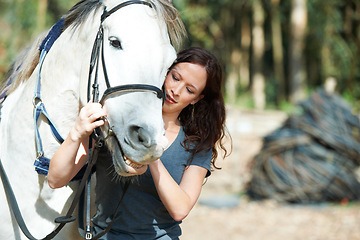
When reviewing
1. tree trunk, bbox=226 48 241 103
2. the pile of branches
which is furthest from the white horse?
tree trunk, bbox=226 48 241 103

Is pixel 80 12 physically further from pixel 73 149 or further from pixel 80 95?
pixel 73 149

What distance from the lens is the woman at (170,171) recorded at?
1.64m

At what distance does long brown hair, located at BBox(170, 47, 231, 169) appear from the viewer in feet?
6.27

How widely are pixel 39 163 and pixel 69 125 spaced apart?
8.2 inches

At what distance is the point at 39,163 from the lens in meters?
1.72

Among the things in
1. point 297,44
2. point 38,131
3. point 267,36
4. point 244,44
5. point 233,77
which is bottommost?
point 233,77

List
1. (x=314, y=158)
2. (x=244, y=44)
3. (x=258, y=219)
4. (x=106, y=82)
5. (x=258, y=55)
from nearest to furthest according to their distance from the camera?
(x=106, y=82) → (x=258, y=219) → (x=314, y=158) → (x=258, y=55) → (x=244, y=44)

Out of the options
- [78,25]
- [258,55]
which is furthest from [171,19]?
[258,55]

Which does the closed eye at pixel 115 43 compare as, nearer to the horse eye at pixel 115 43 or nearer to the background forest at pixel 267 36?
the horse eye at pixel 115 43

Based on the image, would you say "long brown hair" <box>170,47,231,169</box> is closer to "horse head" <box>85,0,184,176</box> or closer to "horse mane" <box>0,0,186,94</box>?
"horse mane" <box>0,0,186,94</box>

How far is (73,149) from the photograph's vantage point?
156cm

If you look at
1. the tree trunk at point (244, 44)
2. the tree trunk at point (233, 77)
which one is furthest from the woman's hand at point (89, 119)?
the tree trunk at point (244, 44)

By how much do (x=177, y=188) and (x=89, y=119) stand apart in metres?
0.48

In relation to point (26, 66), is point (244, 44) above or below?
below
